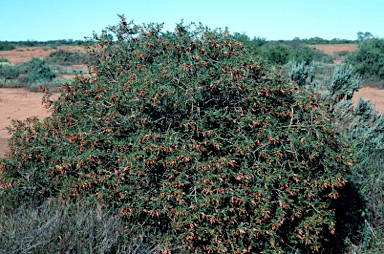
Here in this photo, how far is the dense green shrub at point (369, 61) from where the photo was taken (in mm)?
26984

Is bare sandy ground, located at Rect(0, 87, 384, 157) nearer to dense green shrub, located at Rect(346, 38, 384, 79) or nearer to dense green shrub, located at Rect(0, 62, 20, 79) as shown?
dense green shrub, located at Rect(346, 38, 384, 79)

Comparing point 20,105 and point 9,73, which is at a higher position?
point 20,105

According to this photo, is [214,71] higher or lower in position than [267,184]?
higher

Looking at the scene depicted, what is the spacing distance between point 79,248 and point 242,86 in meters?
2.23

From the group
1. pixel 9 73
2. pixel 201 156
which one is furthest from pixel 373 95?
pixel 9 73

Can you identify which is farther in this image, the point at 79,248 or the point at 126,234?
the point at 126,234

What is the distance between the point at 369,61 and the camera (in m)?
27.3

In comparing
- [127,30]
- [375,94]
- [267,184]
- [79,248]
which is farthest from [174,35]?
[375,94]

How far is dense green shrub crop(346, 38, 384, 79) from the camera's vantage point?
2698 cm

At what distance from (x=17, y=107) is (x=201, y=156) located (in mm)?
14325

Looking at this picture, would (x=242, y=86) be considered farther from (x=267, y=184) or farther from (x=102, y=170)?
(x=102, y=170)

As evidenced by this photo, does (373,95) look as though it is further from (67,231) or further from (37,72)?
(67,231)

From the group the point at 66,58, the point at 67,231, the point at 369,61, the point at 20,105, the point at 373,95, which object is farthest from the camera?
the point at 66,58

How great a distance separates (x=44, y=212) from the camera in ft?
14.8
